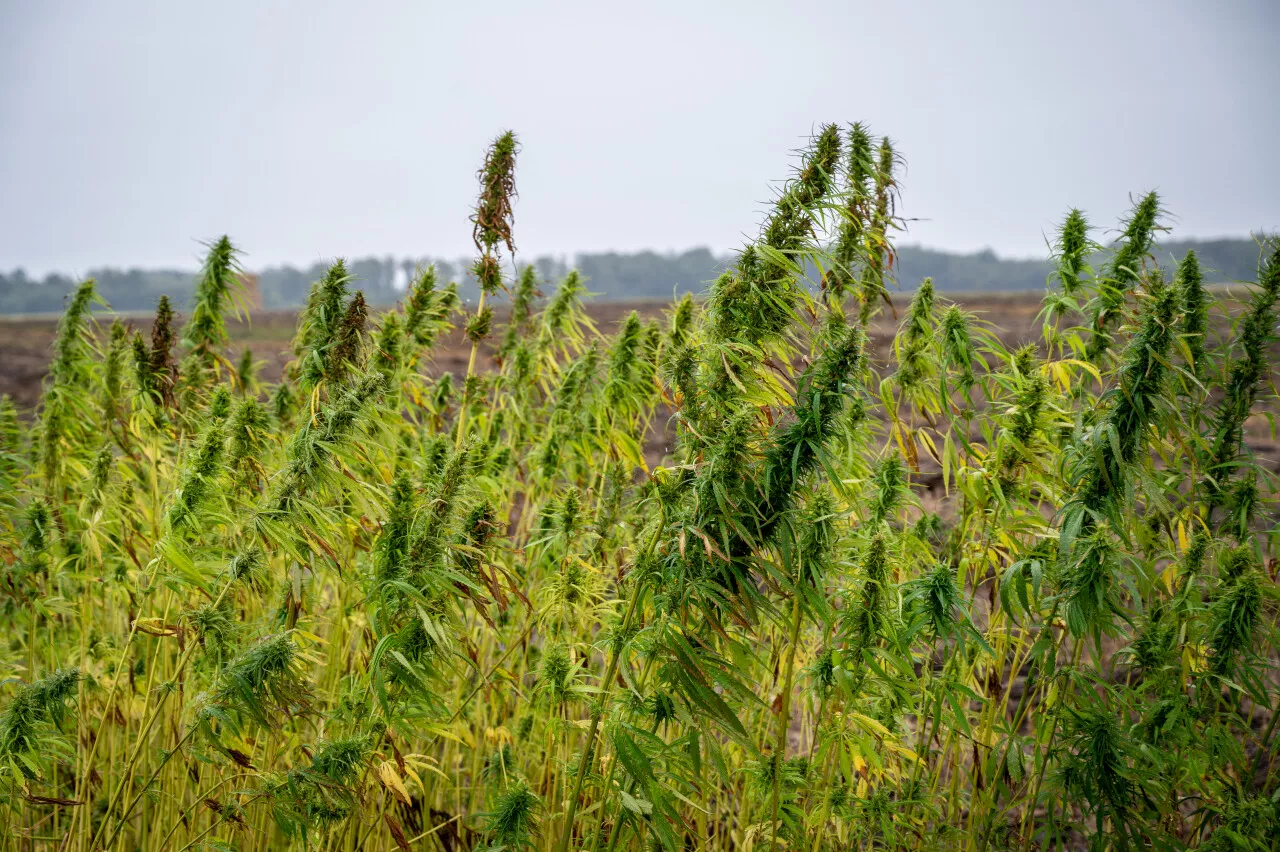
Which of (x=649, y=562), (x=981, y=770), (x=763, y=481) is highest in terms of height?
(x=763, y=481)

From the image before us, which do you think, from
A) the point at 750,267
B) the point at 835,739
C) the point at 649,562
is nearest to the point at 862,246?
the point at 750,267

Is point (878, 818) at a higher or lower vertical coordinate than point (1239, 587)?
lower

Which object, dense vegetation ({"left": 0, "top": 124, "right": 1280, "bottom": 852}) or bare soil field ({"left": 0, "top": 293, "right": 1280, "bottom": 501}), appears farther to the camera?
bare soil field ({"left": 0, "top": 293, "right": 1280, "bottom": 501})

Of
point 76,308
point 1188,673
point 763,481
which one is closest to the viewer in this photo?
point 763,481

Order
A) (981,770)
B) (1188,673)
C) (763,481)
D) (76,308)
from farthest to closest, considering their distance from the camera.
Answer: (76,308), (981,770), (1188,673), (763,481)

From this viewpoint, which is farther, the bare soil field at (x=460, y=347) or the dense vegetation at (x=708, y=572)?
the bare soil field at (x=460, y=347)

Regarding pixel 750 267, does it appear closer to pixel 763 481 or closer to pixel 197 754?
pixel 763 481

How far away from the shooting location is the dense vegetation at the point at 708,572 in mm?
2166

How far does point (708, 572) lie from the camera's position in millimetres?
2102

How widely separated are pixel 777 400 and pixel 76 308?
3.46 m

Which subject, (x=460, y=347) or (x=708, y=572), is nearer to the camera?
(x=708, y=572)

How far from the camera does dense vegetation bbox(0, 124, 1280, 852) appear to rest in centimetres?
217

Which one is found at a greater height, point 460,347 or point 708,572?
point 460,347

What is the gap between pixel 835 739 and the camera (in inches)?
98.2
